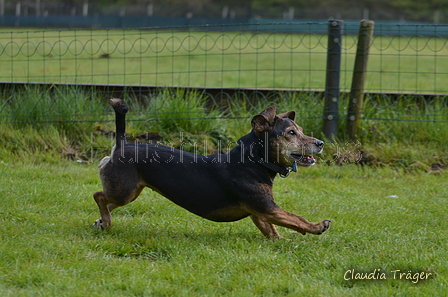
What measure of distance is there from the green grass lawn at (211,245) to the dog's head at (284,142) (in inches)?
27.9

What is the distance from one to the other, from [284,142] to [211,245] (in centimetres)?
104

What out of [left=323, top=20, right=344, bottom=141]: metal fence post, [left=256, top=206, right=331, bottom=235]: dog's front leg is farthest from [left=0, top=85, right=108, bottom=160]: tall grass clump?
[left=256, top=206, right=331, bottom=235]: dog's front leg

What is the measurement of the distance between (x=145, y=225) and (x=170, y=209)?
0.58 m

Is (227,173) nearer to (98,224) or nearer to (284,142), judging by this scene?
(284,142)

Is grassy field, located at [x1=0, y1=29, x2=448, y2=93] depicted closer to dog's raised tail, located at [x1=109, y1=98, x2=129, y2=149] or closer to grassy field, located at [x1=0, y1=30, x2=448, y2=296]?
grassy field, located at [x1=0, y1=30, x2=448, y2=296]

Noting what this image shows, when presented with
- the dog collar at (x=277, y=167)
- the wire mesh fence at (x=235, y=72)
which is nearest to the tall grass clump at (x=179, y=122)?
the wire mesh fence at (x=235, y=72)

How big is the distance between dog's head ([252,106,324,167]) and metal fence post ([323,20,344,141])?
3279 mm

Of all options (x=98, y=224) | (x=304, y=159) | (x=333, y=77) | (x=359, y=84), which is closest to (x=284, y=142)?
(x=304, y=159)

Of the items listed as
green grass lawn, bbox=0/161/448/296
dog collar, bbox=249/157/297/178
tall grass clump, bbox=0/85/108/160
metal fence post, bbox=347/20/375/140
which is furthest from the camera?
metal fence post, bbox=347/20/375/140

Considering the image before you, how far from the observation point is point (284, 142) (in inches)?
180

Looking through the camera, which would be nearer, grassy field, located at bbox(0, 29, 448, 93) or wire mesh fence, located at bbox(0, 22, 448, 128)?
wire mesh fence, located at bbox(0, 22, 448, 128)

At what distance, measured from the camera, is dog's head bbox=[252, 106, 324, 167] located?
14.9 ft

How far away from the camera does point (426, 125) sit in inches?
305

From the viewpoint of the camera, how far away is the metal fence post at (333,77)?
7.77m
